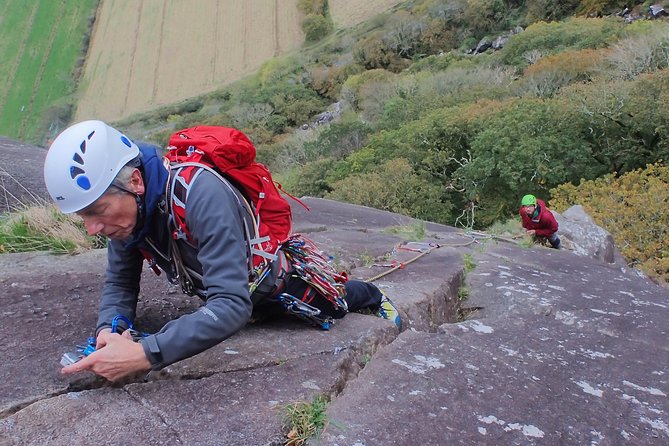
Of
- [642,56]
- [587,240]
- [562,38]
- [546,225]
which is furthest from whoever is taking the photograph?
[562,38]

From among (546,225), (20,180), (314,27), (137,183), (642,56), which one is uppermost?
(314,27)

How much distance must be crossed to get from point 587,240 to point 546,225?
171cm

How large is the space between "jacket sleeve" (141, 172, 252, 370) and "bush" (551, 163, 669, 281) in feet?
48.1

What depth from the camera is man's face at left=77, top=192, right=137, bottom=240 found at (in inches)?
93.2

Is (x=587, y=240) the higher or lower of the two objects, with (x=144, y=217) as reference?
lower

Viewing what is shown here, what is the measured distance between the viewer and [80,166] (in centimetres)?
229

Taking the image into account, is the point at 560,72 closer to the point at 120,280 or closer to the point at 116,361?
the point at 120,280

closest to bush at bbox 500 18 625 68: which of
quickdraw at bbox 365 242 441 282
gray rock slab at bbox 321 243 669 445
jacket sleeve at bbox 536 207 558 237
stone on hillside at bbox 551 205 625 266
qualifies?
stone on hillside at bbox 551 205 625 266

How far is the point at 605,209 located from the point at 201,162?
1803cm

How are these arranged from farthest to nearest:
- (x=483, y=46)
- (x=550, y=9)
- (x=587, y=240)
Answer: (x=550, y=9)
(x=483, y=46)
(x=587, y=240)

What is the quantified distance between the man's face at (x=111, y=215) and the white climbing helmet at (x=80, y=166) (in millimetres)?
49

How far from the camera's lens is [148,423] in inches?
87.8

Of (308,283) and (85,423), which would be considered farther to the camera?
(308,283)

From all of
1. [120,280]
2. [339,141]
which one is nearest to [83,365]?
[120,280]
